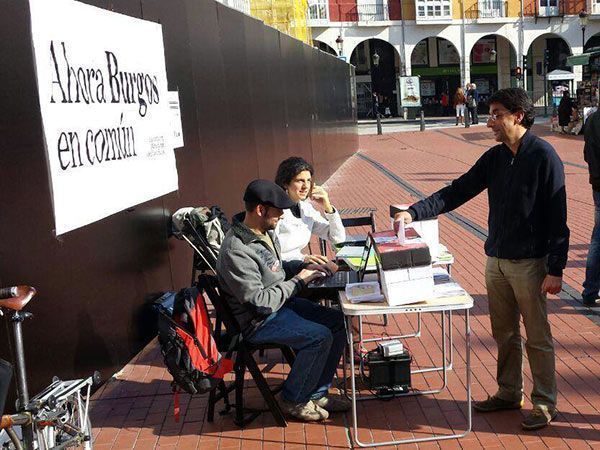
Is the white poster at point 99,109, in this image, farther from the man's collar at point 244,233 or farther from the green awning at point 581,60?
the green awning at point 581,60

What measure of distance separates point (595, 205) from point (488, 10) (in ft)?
135

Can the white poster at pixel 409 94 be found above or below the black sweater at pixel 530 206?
above

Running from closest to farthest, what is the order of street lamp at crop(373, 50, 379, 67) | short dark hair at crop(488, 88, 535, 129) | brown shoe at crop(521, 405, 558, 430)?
1. short dark hair at crop(488, 88, 535, 129)
2. brown shoe at crop(521, 405, 558, 430)
3. street lamp at crop(373, 50, 379, 67)

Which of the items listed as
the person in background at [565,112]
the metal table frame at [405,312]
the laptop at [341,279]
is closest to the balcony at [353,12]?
the person in background at [565,112]

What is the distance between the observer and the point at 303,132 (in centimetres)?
1312

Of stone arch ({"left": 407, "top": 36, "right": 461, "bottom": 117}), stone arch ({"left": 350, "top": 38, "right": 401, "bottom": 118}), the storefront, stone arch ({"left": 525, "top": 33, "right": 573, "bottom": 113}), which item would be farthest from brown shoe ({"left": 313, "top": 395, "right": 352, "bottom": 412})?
stone arch ({"left": 525, "top": 33, "right": 573, "bottom": 113})

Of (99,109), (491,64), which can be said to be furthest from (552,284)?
(491,64)

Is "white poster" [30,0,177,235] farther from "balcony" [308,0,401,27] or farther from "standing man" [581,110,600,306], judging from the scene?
"balcony" [308,0,401,27]

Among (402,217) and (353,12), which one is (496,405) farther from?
(353,12)

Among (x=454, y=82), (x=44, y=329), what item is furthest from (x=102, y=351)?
(x=454, y=82)

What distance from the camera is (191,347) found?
148 inches

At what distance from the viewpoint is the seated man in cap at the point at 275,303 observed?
383 centimetres

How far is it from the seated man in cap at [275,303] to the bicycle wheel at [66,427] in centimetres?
100

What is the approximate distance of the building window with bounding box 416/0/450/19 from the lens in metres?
43.0
